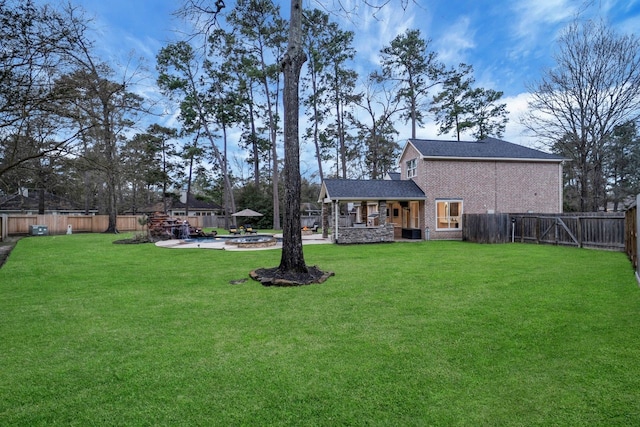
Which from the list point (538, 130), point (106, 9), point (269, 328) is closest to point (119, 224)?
point (106, 9)

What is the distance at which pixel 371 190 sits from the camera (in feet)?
61.3

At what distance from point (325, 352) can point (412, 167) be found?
18.1 metres

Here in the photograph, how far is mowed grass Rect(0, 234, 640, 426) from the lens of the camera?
103 inches

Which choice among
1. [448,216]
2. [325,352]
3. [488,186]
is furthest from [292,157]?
[488,186]

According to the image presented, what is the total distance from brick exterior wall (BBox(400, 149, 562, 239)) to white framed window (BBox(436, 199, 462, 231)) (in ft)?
0.86

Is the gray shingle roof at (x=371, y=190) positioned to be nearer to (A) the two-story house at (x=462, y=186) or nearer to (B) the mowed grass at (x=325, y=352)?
(A) the two-story house at (x=462, y=186)

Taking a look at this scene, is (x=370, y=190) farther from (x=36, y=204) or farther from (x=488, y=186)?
(x=36, y=204)

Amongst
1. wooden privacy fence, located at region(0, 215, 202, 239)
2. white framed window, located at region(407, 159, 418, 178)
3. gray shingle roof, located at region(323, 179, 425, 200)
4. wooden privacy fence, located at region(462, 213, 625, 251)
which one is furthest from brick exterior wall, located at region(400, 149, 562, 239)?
wooden privacy fence, located at region(0, 215, 202, 239)

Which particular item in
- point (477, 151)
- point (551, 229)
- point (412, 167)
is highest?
point (477, 151)

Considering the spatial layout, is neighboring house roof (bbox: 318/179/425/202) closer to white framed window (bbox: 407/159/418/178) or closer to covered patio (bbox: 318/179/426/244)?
covered patio (bbox: 318/179/426/244)

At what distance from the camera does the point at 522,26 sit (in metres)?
5.84

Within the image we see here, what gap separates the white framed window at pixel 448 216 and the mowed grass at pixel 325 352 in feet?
37.5

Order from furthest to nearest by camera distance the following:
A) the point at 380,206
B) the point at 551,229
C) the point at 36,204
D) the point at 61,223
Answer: the point at 36,204 → the point at 61,223 → the point at 380,206 → the point at 551,229

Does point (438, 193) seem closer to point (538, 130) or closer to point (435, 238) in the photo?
point (435, 238)
